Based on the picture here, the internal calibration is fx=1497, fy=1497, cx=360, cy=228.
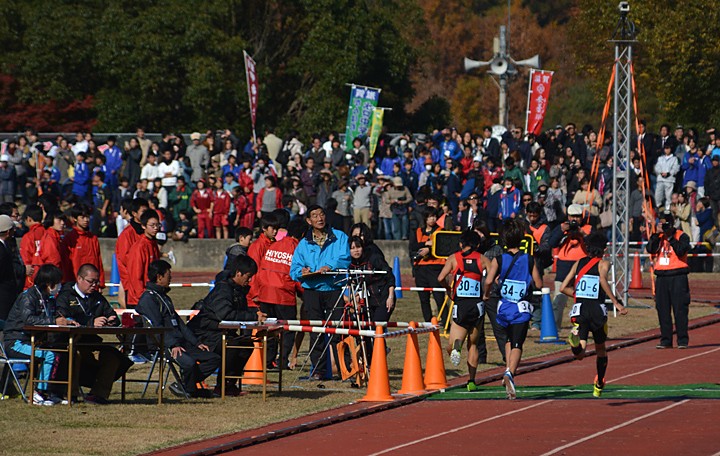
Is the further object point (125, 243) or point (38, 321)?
point (125, 243)

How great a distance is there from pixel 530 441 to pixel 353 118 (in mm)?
25783

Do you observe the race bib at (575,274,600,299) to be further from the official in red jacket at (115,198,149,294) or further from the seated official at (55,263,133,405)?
the official in red jacket at (115,198,149,294)

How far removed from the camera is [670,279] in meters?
20.3

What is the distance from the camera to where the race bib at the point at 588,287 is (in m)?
15.4

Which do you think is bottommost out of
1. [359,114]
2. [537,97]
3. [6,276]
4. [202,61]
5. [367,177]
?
[6,276]

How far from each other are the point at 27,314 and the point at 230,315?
2036 millimetres

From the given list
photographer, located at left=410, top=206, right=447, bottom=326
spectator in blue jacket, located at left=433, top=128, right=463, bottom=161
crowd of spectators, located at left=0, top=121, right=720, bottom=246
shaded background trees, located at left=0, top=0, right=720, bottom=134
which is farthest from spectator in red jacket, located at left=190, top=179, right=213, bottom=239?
photographer, located at left=410, top=206, right=447, bottom=326

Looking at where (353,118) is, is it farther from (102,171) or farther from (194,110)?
(194,110)

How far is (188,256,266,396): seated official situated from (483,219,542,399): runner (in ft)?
8.18

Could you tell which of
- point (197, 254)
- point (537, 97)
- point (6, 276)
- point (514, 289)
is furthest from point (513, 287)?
point (537, 97)

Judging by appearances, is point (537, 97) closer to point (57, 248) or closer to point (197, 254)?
point (197, 254)

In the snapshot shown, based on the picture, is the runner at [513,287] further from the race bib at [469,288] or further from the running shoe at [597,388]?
the running shoe at [597,388]

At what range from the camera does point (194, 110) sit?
47.2m

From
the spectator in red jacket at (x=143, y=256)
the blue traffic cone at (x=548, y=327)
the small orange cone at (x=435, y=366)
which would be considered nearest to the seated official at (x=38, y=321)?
the spectator in red jacket at (x=143, y=256)
